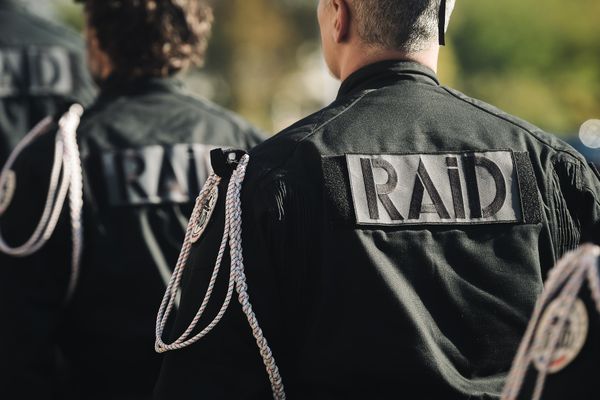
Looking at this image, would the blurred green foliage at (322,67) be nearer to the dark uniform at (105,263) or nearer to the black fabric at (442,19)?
the dark uniform at (105,263)

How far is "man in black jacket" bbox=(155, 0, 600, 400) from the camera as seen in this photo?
6.57 feet

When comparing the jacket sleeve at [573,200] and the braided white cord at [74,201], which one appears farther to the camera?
the braided white cord at [74,201]

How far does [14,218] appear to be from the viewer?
3.18 metres

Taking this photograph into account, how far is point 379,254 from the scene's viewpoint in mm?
2021

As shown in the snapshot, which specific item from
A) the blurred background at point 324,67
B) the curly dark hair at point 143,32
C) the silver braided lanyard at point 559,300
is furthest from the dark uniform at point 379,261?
the blurred background at point 324,67

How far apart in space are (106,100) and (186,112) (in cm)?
27

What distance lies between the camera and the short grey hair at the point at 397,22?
219cm

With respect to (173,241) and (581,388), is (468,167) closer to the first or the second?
(581,388)

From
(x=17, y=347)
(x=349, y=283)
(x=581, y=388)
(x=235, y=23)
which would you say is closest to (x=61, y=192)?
(x=17, y=347)

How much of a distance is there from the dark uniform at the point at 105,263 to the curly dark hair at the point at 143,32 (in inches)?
8.7

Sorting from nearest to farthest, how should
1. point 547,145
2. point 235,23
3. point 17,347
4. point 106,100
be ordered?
point 547,145 → point 17,347 → point 106,100 → point 235,23

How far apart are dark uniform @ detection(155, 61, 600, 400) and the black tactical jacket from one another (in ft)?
6.38

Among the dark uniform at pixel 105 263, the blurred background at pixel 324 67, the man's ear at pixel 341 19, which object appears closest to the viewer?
the man's ear at pixel 341 19

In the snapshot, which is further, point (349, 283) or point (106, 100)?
point (106, 100)
